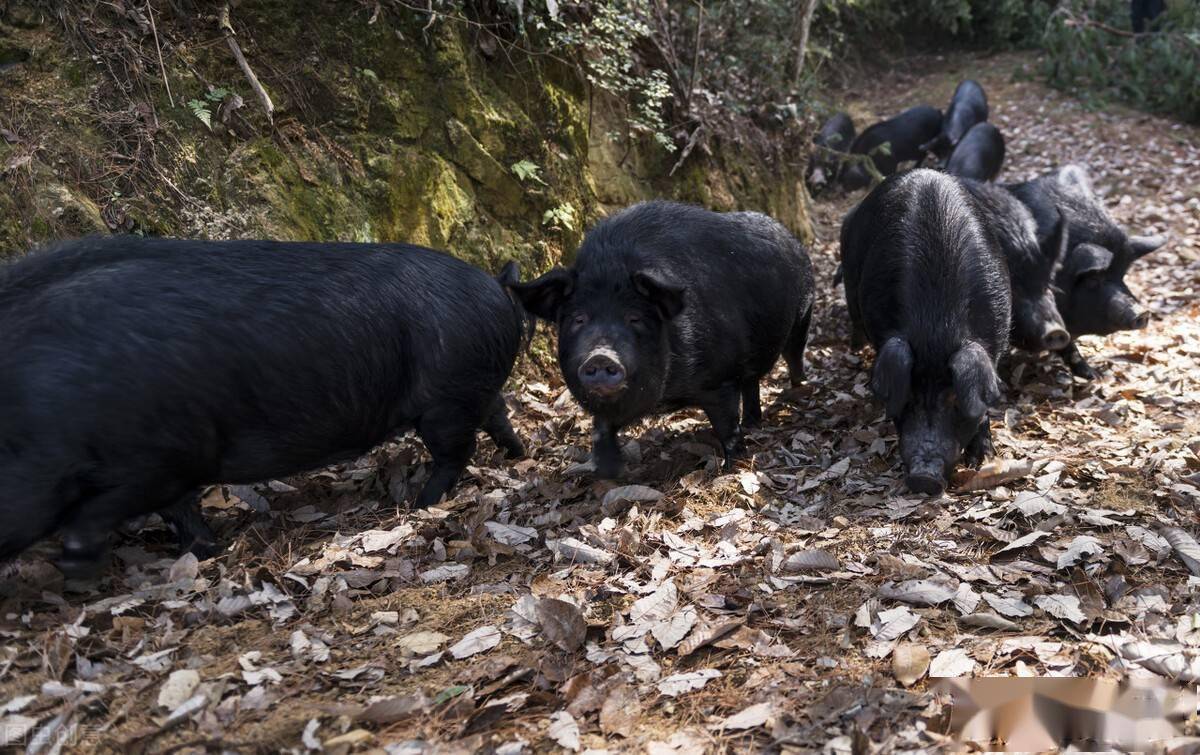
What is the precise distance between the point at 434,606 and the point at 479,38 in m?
4.65

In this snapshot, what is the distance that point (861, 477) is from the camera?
17.6 feet

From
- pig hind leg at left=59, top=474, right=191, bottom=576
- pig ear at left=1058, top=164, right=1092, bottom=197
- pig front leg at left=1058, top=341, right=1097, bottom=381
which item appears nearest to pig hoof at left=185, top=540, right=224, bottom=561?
pig hind leg at left=59, top=474, right=191, bottom=576

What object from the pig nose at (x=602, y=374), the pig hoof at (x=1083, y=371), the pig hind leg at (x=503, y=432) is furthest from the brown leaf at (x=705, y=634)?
the pig hoof at (x=1083, y=371)

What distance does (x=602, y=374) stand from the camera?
4.71 meters

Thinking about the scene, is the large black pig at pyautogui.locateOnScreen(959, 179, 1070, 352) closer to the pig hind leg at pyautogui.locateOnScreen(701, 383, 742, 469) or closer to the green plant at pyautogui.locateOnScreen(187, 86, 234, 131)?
the pig hind leg at pyautogui.locateOnScreen(701, 383, 742, 469)

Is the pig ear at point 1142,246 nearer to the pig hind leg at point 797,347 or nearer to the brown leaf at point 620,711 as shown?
the pig hind leg at point 797,347

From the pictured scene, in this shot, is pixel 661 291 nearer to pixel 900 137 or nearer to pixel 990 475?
pixel 990 475

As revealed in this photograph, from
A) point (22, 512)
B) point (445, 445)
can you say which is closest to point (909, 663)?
point (445, 445)

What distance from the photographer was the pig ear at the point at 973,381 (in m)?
4.93

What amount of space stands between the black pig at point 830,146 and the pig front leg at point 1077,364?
14.8 ft

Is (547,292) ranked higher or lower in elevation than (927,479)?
higher

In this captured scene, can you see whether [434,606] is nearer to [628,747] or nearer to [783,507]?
[628,747]

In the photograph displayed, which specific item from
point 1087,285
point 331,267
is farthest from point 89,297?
point 1087,285

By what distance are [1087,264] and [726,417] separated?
3.50 metres
